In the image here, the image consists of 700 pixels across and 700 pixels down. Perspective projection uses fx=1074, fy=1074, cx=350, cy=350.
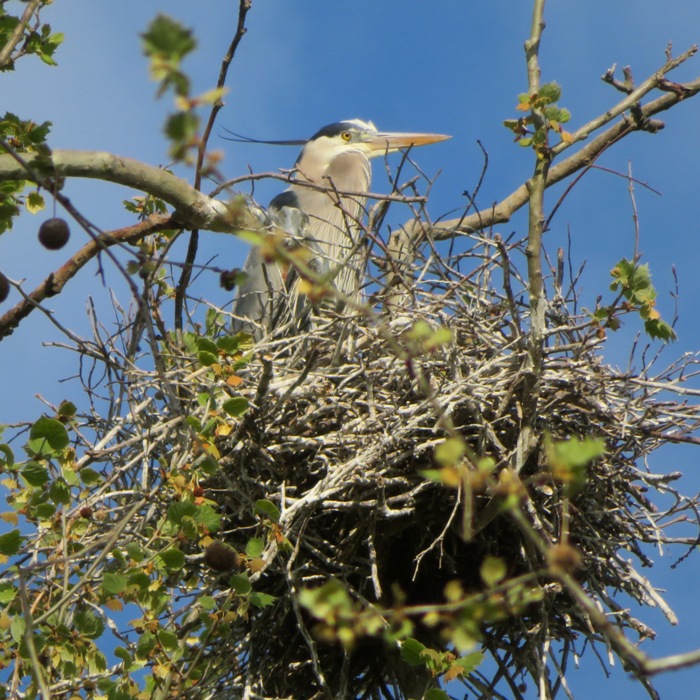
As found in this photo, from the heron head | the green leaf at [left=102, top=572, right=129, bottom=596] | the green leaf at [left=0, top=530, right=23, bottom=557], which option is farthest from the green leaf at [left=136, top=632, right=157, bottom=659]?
the heron head

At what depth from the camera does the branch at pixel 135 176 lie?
1.64m

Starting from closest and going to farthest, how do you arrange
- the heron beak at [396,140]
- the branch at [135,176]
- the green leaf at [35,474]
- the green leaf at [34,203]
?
the branch at [135,176], the green leaf at [35,474], the green leaf at [34,203], the heron beak at [396,140]

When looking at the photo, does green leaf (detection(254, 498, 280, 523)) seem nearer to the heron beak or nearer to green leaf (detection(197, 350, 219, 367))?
green leaf (detection(197, 350, 219, 367))

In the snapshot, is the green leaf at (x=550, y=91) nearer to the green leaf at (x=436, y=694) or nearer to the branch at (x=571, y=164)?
the branch at (x=571, y=164)

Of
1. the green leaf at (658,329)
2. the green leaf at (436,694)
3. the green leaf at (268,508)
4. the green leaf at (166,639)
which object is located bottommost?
the green leaf at (166,639)

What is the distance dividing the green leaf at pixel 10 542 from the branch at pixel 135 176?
568 millimetres

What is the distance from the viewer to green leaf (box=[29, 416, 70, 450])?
176cm

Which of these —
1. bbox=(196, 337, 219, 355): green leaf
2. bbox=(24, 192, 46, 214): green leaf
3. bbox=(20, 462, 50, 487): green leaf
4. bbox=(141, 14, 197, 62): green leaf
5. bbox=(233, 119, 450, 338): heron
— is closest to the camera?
bbox=(141, 14, 197, 62): green leaf

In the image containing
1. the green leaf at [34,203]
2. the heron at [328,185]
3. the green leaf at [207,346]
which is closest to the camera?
the green leaf at [207,346]

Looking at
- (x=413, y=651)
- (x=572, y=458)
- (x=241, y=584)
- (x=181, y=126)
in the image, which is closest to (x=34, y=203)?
(x=241, y=584)

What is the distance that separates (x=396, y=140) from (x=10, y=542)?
109 inches

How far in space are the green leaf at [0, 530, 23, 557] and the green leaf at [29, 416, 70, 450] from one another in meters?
0.15

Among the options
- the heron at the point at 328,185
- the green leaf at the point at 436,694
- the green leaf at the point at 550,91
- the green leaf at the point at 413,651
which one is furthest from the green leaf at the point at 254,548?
the heron at the point at 328,185

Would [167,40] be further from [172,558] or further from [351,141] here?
[351,141]
